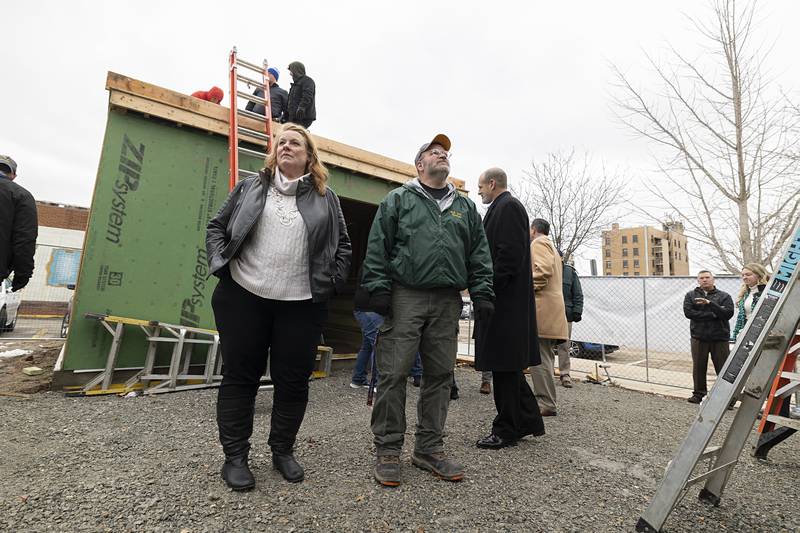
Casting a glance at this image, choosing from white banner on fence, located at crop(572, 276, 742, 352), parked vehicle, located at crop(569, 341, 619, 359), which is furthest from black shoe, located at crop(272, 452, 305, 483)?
parked vehicle, located at crop(569, 341, 619, 359)

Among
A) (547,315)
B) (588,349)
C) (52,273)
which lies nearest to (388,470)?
(547,315)

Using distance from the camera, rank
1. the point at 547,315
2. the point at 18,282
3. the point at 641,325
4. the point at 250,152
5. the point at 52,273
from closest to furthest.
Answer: the point at 18,282, the point at 547,315, the point at 250,152, the point at 641,325, the point at 52,273

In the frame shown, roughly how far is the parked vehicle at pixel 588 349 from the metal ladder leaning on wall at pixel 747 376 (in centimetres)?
840

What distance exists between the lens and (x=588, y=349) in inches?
407

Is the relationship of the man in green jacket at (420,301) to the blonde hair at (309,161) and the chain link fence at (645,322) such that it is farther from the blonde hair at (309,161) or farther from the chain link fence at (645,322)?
the chain link fence at (645,322)

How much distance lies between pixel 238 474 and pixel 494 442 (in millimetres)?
1763

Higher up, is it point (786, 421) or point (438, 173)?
point (438, 173)

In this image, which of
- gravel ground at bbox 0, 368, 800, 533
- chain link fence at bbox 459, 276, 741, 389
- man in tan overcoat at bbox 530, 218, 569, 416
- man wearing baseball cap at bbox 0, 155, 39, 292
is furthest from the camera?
chain link fence at bbox 459, 276, 741, 389

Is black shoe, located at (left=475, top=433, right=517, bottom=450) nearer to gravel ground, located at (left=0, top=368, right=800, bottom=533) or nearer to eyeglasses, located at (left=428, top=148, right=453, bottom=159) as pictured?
gravel ground, located at (left=0, top=368, right=800, bottom=533)

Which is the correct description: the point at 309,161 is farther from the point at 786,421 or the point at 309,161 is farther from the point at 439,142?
the point at 786,421

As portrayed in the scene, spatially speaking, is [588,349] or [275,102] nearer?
[275,102]

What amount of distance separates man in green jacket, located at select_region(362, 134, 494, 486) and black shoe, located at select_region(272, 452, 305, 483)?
0.43 meters

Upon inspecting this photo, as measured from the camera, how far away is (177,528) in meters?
1.82

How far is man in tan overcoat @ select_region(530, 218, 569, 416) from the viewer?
4164mm
